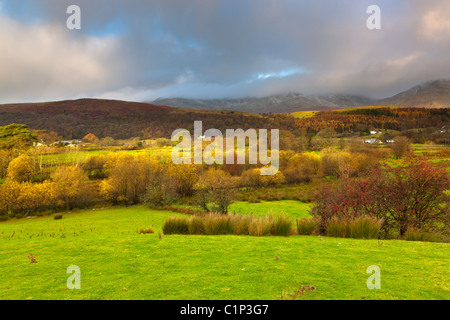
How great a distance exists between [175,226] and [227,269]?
5.90 meters

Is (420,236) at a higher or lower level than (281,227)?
lower

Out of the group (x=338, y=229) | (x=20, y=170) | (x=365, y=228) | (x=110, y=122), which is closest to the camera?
(x=365, y=228)

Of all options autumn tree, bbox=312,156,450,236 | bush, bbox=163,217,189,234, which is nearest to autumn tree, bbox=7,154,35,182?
bush, bbox=163,217,189,234

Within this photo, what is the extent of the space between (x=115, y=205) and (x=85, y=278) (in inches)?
1584

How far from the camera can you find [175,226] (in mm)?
11023

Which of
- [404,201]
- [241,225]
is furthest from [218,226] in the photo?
[404,201]

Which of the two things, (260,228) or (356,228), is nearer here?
(356,228)

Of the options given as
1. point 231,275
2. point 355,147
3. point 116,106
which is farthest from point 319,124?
point 231,275

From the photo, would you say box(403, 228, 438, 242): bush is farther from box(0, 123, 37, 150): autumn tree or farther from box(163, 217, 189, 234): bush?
box(0, 123, 37, 150): autumn tree

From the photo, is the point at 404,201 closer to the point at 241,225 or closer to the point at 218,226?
the point at 241,225

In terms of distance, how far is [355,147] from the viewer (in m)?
75.7

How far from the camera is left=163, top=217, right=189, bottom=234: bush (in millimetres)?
10883
